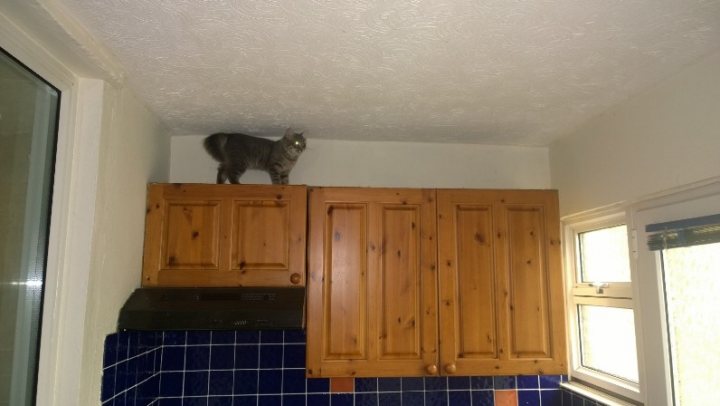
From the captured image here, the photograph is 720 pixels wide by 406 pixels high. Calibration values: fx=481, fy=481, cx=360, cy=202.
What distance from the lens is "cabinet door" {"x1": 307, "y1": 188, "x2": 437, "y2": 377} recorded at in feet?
7.22

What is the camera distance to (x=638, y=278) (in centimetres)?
200

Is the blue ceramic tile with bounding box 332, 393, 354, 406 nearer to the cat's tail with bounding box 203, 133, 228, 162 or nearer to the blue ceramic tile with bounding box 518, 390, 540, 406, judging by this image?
the blue ceramic tile with bounding box 518, 390, 540, 406

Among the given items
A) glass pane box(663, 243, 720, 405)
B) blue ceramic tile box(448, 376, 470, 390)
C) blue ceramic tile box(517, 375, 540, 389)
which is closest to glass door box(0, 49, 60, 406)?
blue ceramic tile box(448, 376, 470, 390)

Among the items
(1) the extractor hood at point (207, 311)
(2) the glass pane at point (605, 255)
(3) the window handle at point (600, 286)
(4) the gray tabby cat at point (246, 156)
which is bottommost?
(1) the extractor hood at point (207, 311)

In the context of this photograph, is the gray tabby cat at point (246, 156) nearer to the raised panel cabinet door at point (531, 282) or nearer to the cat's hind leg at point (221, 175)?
the cat's hind leg at point (221, 175)

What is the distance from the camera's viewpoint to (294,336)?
→ 242 cm

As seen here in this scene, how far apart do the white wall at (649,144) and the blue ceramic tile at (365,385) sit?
131cm

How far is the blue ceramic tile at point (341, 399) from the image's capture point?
2389 mm

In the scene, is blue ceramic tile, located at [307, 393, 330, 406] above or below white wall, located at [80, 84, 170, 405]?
below

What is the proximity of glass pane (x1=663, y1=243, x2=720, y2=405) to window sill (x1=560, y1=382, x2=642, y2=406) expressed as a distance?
265mm

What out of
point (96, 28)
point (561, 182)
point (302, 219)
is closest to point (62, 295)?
point (96, 28)

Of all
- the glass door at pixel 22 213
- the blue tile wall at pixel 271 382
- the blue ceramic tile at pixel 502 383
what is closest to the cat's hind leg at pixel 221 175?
the blue tile wall at pixel 271 382

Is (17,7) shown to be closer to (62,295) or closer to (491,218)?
(62,295)

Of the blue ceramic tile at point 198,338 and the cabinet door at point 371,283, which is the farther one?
the blue ceramic tile at point 198,338
